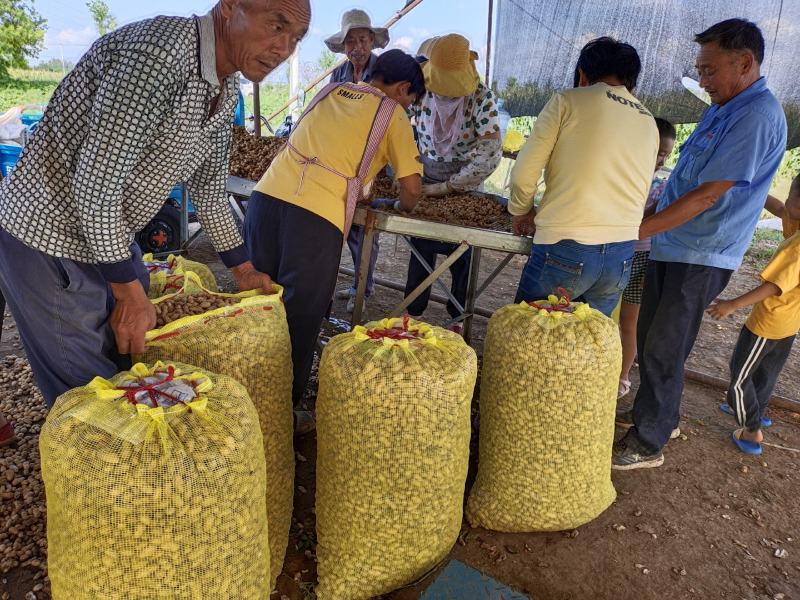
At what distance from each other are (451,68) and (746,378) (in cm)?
212

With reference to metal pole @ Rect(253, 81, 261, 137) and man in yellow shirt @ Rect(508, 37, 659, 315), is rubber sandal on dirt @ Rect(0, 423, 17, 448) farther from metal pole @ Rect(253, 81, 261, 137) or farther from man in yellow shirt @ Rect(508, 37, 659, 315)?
metal pole @ Rect(253, 81, 261, 137)

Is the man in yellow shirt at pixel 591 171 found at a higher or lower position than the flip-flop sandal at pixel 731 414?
higher

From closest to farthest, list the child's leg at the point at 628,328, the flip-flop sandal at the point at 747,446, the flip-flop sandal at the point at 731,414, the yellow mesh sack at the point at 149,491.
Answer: the yellow mesh sack at the point at 149,491 → the flip-flop sandal at the point at 747,446 → the flip-flop sandal at the point at 731,414 → the child's leg at the point at 628,328

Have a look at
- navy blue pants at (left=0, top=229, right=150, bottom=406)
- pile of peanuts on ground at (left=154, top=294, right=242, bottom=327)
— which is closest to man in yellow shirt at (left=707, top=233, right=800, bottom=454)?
pile of peanuts on ground at (left=154, top=294, right=242, bottom=327)

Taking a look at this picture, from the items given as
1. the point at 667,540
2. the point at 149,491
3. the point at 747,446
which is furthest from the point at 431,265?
the point at 149,491

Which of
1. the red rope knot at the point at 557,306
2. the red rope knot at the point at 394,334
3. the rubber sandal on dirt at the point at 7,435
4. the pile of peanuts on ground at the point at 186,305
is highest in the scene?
the pile of peanuts on ground at the point at 186,305

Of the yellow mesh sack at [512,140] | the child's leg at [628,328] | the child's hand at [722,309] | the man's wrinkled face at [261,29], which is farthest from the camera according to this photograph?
the yellow mesh sack at [512,140]

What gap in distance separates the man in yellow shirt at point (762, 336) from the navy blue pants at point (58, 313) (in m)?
2.34

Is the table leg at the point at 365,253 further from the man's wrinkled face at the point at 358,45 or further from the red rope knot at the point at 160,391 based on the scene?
the man's wrinkled face at the point at 358,45

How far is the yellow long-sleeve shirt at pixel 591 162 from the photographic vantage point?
2.10 m

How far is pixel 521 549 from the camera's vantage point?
1993 mm

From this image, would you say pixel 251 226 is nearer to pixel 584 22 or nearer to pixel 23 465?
pixel 23 465

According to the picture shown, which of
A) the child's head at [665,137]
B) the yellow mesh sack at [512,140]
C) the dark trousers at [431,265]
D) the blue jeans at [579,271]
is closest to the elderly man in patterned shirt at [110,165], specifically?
the blue jeans at [579,271]

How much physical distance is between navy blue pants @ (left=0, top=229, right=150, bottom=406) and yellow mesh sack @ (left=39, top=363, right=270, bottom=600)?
27cm
